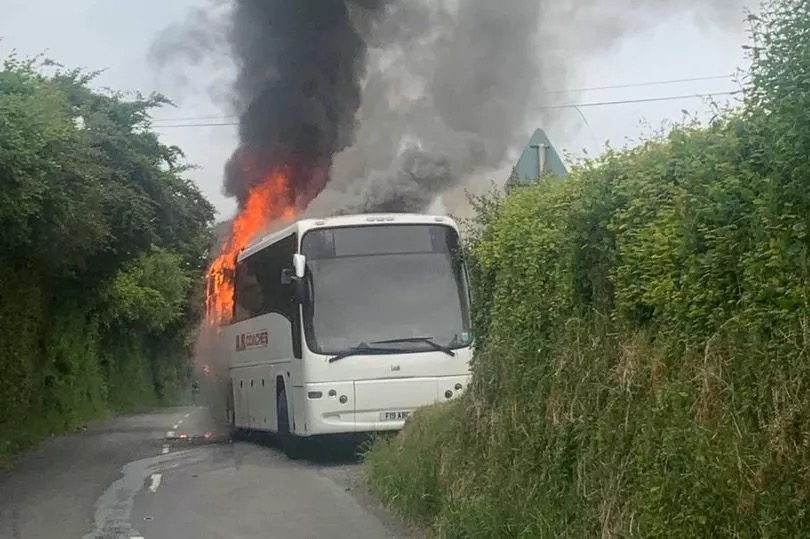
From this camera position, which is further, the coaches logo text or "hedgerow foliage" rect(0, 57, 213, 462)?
the coaches logo text

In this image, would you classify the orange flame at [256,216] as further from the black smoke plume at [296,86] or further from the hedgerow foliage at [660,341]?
the hedgerow foliage at [660,341]

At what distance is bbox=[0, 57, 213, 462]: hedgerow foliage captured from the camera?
15.5 metres

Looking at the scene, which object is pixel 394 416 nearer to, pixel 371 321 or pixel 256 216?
pixel 371 321

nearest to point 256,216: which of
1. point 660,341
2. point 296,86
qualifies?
point 296,86

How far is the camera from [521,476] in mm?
8539

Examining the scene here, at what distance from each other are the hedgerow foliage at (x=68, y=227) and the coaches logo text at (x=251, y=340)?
302cm

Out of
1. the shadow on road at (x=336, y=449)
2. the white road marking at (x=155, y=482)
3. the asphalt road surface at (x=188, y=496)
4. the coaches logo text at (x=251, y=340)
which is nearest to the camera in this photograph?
the asphalt road surface at (x=188, y=496)

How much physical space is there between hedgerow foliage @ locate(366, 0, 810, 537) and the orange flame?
52.8ft

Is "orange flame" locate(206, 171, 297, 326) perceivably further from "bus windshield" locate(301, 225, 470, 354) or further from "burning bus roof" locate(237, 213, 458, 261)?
"bus windshield" locate(301, 225, 470, 354)

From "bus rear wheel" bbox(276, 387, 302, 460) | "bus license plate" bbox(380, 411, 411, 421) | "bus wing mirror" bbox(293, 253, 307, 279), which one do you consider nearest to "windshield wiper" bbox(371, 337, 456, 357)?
"bus license plate" bbox(380, 411, 411, 421)

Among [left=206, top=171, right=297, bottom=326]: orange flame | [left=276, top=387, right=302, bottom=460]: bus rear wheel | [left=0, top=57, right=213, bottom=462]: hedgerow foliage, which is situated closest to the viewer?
[left=0, top=57, right=213, bottom=462]: hedgerow foliage

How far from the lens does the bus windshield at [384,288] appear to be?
16156mm

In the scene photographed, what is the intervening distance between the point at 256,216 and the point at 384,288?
11047 mm

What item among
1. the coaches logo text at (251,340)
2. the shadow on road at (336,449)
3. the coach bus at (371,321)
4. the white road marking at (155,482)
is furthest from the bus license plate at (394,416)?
the coaches logo text at (251,340)
